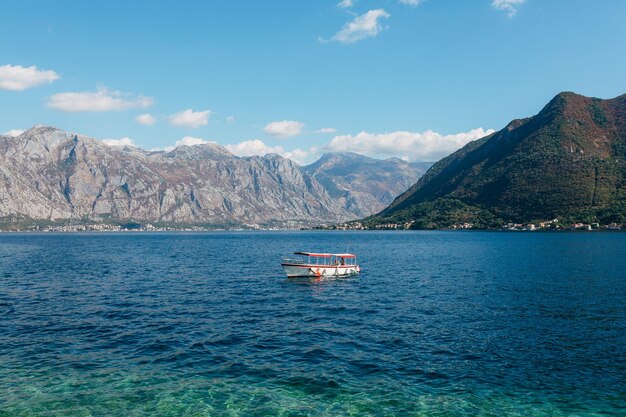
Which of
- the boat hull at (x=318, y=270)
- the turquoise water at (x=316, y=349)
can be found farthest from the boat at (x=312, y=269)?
the turquoise water at (x=316, y=349)

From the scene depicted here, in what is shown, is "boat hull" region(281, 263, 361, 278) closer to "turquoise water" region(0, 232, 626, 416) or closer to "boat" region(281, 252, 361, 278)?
"boat" region(281, 252, 361, 278)

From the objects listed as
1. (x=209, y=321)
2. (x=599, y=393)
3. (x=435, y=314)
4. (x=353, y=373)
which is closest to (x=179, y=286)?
(x=209, y=321)

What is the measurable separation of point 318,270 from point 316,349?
52790 mm

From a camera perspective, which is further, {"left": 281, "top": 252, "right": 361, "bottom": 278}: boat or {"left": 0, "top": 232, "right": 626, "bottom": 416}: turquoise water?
{"left": 281, "top": 252, "right": 361, "bottom": 278}: boat

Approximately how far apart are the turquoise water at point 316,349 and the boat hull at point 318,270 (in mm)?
10972

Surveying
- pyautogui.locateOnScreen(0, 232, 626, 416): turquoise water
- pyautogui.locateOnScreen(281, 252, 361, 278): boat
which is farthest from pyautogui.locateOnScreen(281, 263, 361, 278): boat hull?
pyautogui.locateOnScreen(0, 232, 626, 416): turquoise water

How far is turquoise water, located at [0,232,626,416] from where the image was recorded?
89.9 ft

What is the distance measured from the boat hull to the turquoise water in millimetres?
10972

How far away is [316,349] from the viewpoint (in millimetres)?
38781

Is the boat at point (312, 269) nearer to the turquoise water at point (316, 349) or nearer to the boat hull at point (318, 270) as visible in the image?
the boat hull at point (318, 270)

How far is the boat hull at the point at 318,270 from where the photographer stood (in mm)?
89000

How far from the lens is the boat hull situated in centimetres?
8900

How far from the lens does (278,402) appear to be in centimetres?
2738

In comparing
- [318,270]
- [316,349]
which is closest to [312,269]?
[318,270]
